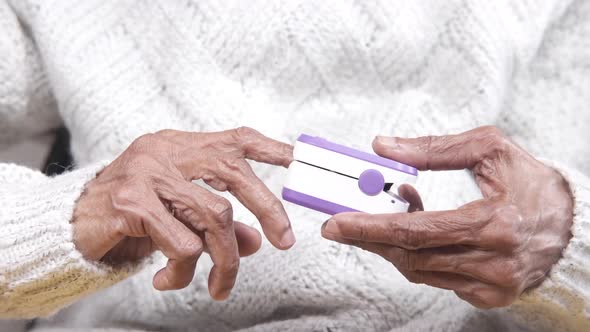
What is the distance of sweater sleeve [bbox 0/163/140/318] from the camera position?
0.63 m

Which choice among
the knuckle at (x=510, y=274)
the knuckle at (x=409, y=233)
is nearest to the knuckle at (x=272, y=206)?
the knuckle at (x=409, y=233)

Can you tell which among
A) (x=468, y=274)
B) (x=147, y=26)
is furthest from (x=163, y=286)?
(x=147, y=26)

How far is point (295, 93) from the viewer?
0.87 metres

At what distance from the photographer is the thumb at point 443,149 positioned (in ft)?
2.02

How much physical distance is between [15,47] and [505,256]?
2.27 feet

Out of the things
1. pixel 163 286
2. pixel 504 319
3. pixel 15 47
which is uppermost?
pixel 15 47

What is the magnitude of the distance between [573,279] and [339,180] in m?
0.29

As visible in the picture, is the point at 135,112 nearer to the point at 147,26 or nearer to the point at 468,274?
the point at 147,26

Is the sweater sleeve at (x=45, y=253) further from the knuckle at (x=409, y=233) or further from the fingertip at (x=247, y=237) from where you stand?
the knuckle at (x=409, y=233)

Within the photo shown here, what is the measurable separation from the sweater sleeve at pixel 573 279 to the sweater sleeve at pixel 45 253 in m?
0.44

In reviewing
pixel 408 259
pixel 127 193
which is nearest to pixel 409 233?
pixel 408 259

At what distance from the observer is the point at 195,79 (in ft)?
2.79

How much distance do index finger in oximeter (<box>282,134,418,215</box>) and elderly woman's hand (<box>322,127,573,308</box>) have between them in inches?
0.8

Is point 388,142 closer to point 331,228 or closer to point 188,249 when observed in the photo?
point 331,228
